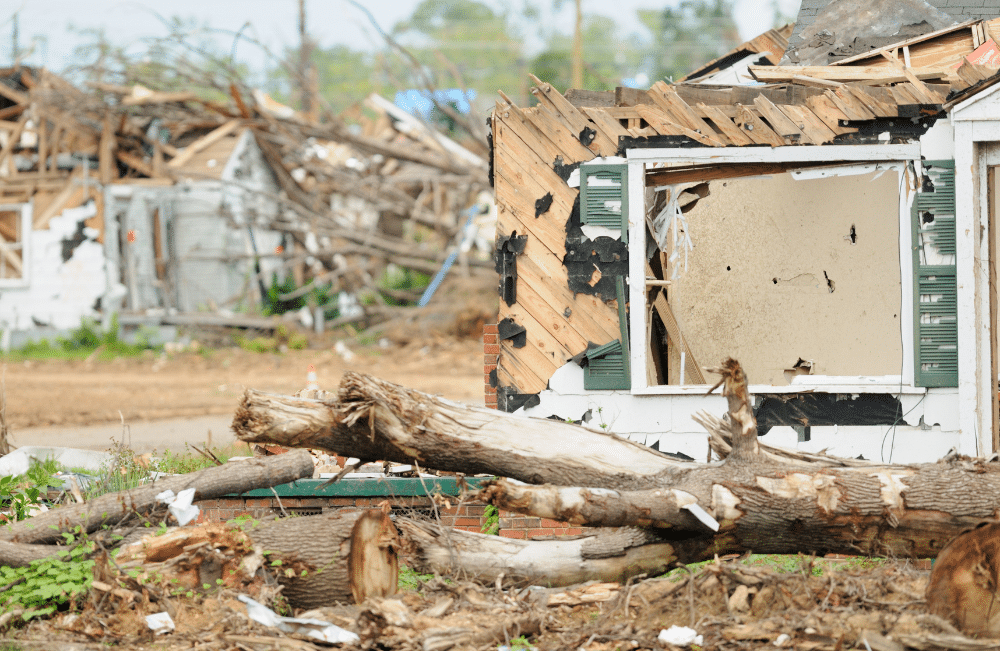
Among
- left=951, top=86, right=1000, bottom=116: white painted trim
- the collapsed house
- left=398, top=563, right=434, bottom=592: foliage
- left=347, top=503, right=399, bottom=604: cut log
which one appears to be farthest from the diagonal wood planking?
the collapsed house

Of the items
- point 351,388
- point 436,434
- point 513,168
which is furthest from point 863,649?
point 513,168

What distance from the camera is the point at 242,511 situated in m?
6.21

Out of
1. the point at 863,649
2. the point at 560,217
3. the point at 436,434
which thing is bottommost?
the point at 863,649

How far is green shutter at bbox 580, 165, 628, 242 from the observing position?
245 inches

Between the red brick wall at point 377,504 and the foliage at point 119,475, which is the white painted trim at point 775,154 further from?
→ the foliage at point 119,475

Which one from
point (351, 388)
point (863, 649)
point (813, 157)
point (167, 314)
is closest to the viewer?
point (863, 649)

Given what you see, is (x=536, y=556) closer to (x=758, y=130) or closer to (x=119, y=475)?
(x=119, y=475)

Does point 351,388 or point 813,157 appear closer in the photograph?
point 351,388

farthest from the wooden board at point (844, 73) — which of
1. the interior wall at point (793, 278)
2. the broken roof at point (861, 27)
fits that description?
the interior wall at point (793, 278)

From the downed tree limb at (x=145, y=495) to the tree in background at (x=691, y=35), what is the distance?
40.3 m

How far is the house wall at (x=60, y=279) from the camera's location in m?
17.0

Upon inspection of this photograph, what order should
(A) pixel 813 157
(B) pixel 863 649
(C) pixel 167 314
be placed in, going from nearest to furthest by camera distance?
(B) pixel 863 649, (A) pixel 813 157, (C) pixel 167 314

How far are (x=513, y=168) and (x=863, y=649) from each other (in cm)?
373

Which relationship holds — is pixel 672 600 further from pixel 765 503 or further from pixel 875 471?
pixel 875 471
